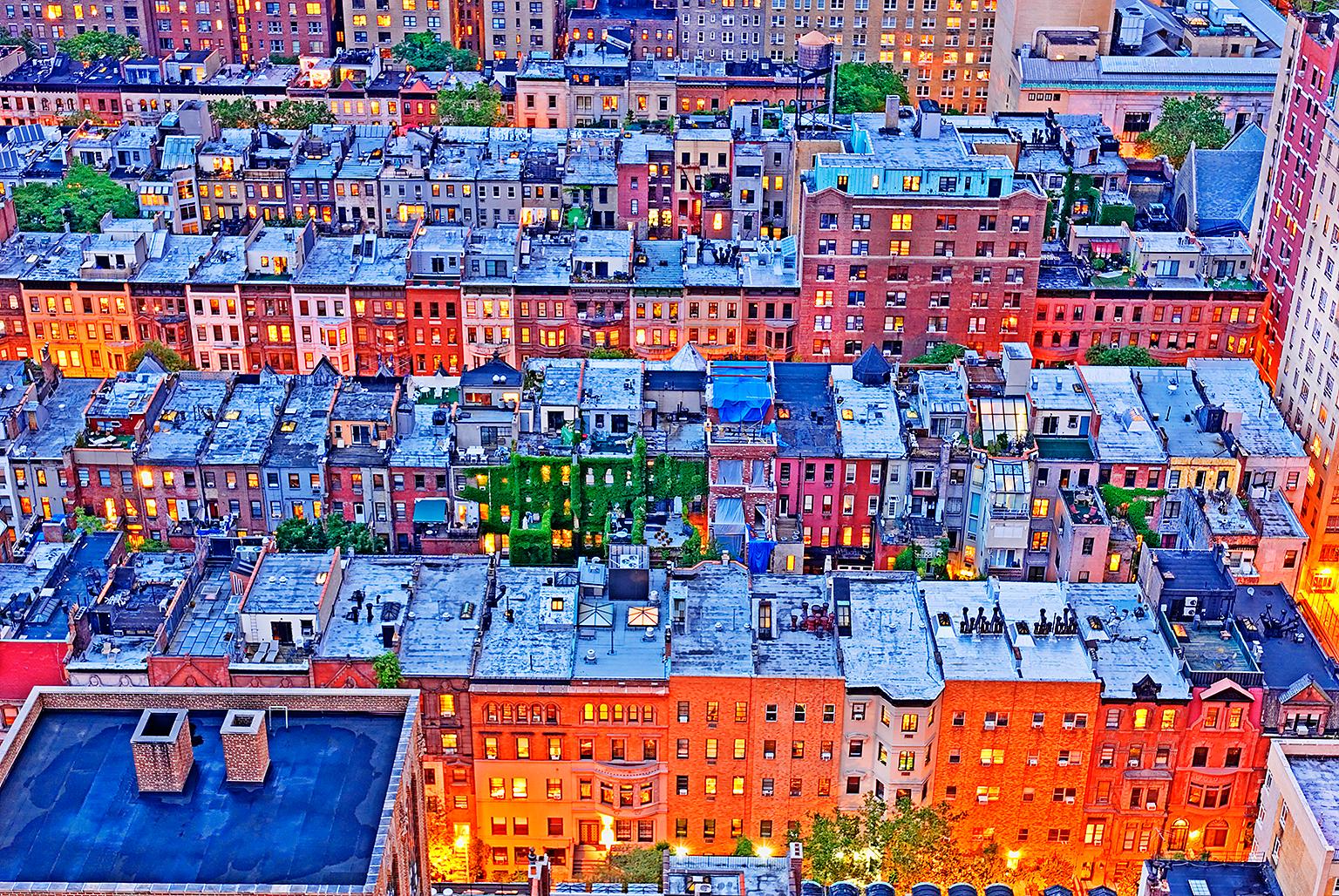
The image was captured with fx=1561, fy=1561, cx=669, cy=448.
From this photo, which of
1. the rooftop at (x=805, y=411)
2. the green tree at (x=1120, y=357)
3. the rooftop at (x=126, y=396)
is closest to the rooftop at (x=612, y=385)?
the rooftop at (x=805, y=411)

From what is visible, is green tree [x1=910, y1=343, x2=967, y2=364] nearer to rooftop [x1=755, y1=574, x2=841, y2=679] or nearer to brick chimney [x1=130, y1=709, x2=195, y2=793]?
rooftop [x1=755, y1=574, x2=841, y2=679]

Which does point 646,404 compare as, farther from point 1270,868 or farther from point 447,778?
point 1270,868

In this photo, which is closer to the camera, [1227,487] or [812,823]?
[812,823]

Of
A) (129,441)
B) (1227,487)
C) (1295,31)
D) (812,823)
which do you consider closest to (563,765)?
(812,823)

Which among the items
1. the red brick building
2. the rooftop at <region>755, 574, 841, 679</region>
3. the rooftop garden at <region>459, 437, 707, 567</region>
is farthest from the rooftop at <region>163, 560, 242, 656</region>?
the red brick building

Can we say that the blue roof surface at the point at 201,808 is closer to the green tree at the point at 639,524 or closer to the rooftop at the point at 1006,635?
the rooftop at the point at 1006,635

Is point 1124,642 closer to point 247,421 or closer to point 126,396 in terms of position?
A: point 247,421
